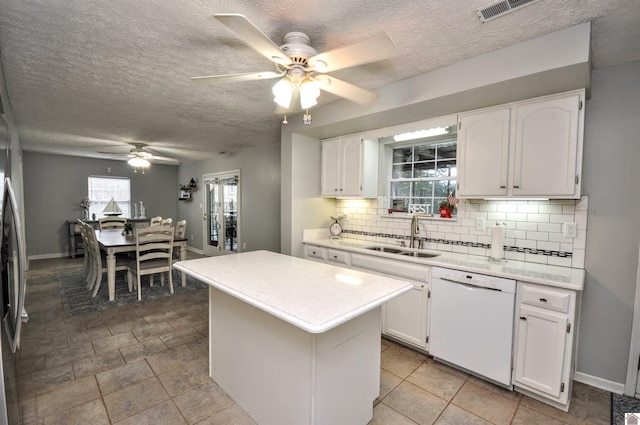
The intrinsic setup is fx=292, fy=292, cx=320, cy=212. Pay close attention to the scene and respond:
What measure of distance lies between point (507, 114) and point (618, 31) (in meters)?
0.72

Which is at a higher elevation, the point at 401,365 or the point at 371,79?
the point at 371,79

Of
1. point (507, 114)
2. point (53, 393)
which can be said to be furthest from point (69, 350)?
point (507, 114)

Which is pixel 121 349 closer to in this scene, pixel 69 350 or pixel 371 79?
pixel 69 350

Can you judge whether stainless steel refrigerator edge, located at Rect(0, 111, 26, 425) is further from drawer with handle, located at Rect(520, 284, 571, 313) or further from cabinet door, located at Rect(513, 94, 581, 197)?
cabinet door, located at Rect(513, 94, 581, 197)

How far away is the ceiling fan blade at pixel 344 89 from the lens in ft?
5.80

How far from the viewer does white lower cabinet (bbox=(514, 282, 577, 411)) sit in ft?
6.26

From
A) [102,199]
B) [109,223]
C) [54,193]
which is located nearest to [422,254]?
[109,223]

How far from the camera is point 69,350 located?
2611 millimetres

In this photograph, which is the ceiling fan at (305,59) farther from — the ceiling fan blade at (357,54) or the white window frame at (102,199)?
the white window frame at (102,199)

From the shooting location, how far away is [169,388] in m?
2.13

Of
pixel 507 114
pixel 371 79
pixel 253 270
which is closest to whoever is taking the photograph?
pixel 253 270

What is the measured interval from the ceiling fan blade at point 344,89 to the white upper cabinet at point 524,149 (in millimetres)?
1111

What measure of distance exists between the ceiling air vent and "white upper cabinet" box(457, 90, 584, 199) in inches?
35.5

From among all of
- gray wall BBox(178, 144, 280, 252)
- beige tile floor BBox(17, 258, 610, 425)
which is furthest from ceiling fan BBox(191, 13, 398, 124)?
gray wall BBox(178, 144, 280, 252)
